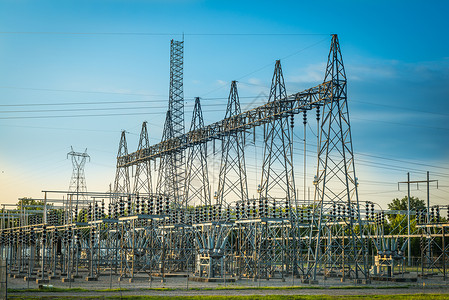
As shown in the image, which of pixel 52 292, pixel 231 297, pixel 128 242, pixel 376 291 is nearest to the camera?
pixel 231 297

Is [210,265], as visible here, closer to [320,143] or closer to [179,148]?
[320,143]

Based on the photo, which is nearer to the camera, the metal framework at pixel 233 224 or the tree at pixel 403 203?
the metal framework at pixel 233 224

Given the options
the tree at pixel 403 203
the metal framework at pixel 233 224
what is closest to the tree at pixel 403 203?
the tree at pixel 403 203

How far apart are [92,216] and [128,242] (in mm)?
3699

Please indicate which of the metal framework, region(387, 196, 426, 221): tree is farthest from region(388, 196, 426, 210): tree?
the metal framework

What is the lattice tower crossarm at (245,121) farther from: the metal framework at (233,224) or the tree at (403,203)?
the tree at (403,203)

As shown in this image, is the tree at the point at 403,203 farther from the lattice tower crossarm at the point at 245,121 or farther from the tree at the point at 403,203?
the lattice tower crossarm at the point at 245,121

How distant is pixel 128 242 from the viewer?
47031 millimetres

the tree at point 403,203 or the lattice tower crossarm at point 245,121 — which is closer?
the lattice tower crossarm at point 245,121

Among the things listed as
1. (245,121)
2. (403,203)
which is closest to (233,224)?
(245,121)

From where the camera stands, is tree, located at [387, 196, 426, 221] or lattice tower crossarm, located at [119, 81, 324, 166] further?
tree, located at [387, 196, 426, 221]

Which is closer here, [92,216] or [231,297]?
[231,297]

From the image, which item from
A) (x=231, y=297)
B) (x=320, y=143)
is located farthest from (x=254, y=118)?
(x=231, y=297)

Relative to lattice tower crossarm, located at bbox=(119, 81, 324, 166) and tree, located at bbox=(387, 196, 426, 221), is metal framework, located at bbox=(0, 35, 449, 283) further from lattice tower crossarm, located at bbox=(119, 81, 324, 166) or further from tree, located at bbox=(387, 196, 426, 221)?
tree, located at bbox=(387, 196, 426, 221)
